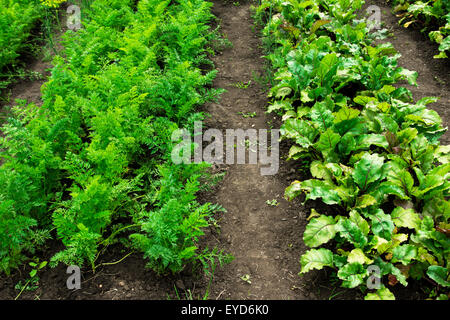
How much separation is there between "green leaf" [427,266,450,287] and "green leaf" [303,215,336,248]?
29.4 inches

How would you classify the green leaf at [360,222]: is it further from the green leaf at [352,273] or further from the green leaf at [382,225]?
the green leaf at [352,273]

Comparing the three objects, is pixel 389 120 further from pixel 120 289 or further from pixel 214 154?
pixel 120 289

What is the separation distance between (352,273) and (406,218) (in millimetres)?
714

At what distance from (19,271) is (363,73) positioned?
423cm

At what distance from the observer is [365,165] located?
10.8 feet

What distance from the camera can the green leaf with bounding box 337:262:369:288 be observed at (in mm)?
2740

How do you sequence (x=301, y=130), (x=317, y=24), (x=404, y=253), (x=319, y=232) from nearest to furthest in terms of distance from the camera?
1. (x=404, y=253)
2. (x=319, y=232)
3. (x=301, y=130)
4. (x=317, y=24)

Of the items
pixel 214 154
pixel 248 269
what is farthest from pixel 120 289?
pixel 214 154

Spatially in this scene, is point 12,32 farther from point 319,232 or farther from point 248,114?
point 319,232

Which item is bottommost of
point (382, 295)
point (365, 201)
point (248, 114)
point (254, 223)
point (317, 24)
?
point (254, 223)

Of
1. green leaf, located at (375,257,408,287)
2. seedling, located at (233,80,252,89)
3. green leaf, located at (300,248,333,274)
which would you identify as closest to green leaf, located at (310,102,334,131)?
green leaf, located at (300,248,333,274)

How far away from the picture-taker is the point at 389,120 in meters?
3.73

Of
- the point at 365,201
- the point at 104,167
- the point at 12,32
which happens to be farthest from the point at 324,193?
the point at 12,32

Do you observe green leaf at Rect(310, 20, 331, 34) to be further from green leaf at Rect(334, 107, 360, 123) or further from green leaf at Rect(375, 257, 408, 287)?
green leaf at Rect(375, 257, 408, 287)
